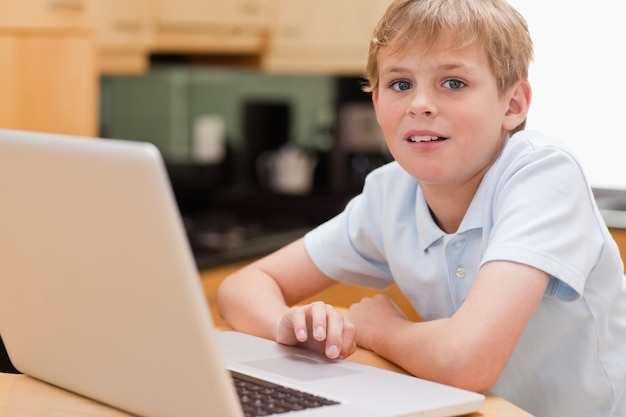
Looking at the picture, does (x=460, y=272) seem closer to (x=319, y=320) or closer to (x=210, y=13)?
(x=319, y=320)

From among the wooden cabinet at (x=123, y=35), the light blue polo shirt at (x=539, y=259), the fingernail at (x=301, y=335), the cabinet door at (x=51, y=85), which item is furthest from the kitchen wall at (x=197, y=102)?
the fingernail at (x=301, y=335)

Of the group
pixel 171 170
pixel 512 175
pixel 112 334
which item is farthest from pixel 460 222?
pixel 171 170

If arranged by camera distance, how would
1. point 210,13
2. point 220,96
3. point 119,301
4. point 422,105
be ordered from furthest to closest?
1. point 220,96
2. point 210,13
3. point 422,105
4. point 119,301

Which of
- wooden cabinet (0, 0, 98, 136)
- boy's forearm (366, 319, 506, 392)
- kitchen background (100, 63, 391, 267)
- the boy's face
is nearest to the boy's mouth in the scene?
the boy's face

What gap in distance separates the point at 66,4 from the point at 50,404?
1.83 m

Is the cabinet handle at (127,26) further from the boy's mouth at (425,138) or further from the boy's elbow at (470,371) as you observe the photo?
the boy's elbow at (470,371)

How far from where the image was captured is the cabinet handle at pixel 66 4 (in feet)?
9.15

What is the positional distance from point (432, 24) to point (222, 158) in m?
2.93

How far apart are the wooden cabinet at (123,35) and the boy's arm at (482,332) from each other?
222 cm

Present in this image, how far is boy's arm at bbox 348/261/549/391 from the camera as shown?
1229 millimetres

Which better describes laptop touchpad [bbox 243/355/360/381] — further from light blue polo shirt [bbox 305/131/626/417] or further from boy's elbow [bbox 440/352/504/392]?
light blue polo shirt [bbox 305/131/626/417]

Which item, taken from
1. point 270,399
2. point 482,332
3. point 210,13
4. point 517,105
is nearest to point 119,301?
point 270,399

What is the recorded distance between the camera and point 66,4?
2.82 m

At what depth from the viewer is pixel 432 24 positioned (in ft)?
4.60
